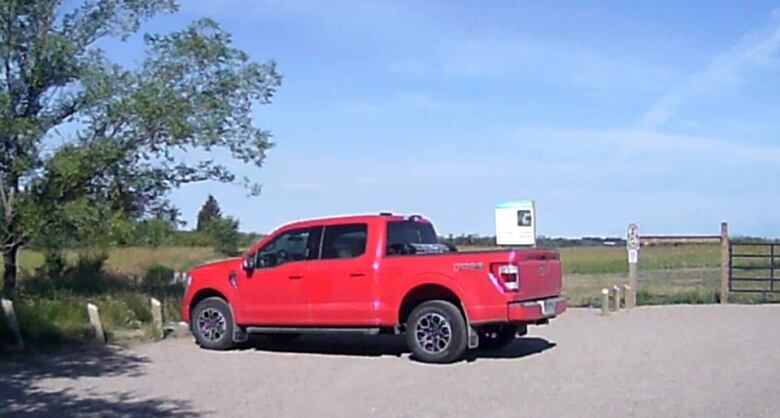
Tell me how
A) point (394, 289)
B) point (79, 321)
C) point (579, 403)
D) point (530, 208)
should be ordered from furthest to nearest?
point (530, 208)
point (79, 321)
point (394, 289)
point (579, 403)

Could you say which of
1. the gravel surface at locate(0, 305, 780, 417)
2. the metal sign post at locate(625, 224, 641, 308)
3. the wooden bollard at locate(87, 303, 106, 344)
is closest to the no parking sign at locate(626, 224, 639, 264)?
the metal sign post at locate(625, 224, 641, 308)

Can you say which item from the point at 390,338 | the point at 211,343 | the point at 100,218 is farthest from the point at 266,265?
the point at 100,218

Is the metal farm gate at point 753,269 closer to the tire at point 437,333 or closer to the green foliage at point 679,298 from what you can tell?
the green foliage at point 679,298

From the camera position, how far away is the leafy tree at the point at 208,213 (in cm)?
2200

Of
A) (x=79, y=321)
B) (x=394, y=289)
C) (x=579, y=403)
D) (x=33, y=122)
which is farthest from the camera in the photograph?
(x=33, y=122)

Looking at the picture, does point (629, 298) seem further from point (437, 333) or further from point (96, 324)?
point (96, 324)

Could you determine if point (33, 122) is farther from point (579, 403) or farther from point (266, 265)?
point (579, 403)

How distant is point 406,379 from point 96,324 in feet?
18.4

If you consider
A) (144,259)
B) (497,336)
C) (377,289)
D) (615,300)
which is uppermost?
(144,259)

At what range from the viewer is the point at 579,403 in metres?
10.6

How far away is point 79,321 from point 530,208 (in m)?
10.3

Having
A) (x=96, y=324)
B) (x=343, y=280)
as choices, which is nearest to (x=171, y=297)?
(x=96, y=324)

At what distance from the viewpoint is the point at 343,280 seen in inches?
581

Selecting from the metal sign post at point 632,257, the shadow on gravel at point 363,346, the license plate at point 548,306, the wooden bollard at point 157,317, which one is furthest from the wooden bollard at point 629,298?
the wooden bollard at point 157,317
